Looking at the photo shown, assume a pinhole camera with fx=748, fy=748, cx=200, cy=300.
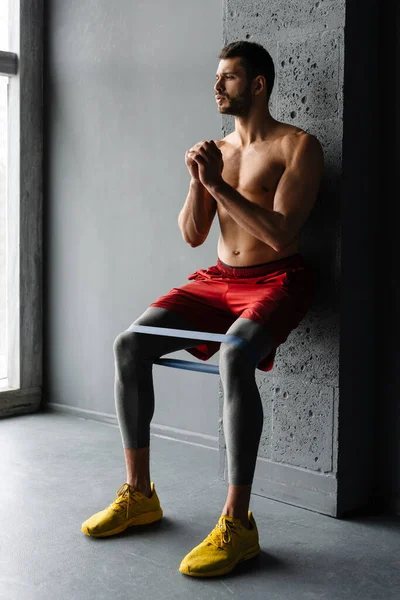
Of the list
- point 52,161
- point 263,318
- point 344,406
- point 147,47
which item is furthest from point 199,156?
point 52,161

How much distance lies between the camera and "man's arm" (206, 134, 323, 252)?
2.29 metres

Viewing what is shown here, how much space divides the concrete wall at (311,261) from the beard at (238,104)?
0.75ft

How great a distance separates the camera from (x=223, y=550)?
2066 millimetres

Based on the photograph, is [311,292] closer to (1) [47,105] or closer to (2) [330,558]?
(2) [330,558]

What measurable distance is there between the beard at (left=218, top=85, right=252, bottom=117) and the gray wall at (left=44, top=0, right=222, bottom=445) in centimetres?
78

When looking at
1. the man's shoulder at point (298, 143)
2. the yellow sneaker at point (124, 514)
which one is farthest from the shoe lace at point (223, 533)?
the man's shoulder at point (298, 143)

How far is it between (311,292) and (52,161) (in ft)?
6.88

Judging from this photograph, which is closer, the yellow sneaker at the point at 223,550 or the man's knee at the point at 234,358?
the yellow sneaker at the point at 223,550

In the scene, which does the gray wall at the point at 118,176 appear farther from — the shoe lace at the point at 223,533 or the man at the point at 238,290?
the shoe lace at the point at 223,533

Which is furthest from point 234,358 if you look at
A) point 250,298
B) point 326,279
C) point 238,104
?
point 238,104

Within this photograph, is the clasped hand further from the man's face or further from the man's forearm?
the man's face

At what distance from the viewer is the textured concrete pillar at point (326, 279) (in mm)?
2496

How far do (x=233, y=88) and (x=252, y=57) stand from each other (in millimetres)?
118

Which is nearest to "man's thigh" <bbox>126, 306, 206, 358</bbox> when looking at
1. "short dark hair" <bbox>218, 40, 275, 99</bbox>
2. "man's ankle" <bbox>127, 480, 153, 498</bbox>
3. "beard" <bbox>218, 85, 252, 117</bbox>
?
"man's ankle" <bbox>127, 480, 153, 498</bbox>
